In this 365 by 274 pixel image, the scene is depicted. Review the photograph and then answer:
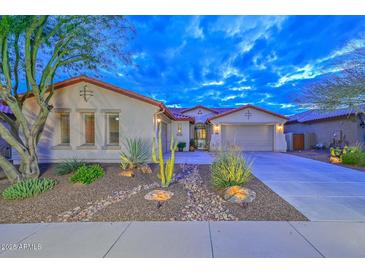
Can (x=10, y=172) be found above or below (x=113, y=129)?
below

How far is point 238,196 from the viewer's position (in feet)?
15.6

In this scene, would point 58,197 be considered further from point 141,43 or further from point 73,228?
point 141,43

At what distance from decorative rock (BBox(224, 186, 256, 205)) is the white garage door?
45.0 feet

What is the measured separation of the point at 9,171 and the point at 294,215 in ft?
26.0

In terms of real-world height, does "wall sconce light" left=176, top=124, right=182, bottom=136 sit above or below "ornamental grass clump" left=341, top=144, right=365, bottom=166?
above

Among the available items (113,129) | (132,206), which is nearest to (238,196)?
(132,206)

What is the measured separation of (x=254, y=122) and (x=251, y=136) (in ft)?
5.16

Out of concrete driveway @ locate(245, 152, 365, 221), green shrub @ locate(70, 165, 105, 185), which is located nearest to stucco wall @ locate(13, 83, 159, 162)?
green shrub @ locate(70, 165, 105, 185)

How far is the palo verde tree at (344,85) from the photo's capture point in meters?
9.66

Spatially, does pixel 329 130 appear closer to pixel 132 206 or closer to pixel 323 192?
pixel 323 192

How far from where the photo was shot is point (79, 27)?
705cm

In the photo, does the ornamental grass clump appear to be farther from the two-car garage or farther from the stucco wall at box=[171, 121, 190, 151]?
the stucco wall at box=[171, 121, 190, 151]

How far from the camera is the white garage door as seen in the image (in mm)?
18484
